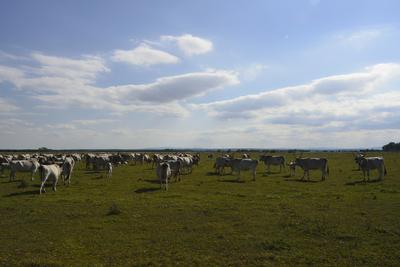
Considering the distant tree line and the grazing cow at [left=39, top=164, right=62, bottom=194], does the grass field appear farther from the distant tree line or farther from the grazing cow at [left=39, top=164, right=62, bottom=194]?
the distant tree line

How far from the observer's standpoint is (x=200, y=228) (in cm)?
1423

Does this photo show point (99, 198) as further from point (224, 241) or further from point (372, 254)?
point (372, 254)

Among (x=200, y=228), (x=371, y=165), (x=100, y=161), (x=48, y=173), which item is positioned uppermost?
(x=371, y=165)

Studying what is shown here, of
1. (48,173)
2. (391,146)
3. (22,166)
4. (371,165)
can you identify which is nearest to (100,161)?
(22,166)

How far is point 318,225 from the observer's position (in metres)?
14.3

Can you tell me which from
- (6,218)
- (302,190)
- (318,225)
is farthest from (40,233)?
(302,190)

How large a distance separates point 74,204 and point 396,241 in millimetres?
15075

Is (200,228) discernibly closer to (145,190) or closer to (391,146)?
(145,190)

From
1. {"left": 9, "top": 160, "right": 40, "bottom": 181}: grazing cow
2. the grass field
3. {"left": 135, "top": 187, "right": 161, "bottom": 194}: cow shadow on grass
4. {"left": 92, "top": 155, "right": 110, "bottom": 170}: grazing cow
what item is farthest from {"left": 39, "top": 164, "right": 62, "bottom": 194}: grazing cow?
{"left": 92, "top": 155, "right": 110, "bottom": 170}: grazing cow

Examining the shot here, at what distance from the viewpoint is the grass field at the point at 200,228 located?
35.2ft

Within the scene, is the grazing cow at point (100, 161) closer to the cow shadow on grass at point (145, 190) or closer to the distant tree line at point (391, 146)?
the cow shadow on grass at point (145, 190)

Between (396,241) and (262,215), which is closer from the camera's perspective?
(396,241)

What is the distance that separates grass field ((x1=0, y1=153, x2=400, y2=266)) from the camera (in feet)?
35.2

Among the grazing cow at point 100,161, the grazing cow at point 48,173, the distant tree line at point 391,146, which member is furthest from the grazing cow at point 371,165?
the distant tree line at point 391,146
